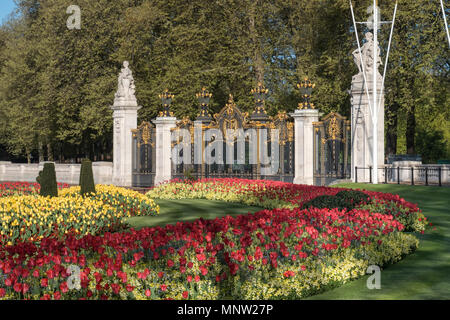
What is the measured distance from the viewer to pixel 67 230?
13.2m

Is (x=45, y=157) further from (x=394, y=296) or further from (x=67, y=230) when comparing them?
(x=394, y=296)

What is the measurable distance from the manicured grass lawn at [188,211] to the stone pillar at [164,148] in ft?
22.0

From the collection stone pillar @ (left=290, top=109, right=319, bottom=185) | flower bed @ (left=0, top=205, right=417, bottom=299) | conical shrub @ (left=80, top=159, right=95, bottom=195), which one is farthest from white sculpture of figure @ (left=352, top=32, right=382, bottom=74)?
flower bed @ (left=0, top=205, right=417, bottom=299)

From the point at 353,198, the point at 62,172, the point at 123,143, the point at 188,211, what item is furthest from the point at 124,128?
the point at 353,198

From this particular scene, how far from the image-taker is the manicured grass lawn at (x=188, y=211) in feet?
49.2

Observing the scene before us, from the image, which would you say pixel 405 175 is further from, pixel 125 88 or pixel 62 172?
pixel 62 172

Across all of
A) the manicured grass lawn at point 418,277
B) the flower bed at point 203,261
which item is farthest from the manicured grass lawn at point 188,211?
the manicured grass lawn at point 418,277

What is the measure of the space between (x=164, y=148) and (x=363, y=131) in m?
9.10

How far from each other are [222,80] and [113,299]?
31204 millimetres

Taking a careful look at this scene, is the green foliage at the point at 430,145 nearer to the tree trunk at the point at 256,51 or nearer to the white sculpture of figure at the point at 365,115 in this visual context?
the tree trunk at the point at 256,51

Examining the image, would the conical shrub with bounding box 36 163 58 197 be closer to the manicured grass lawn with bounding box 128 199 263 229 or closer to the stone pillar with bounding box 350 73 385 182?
the manicured grass lawn with bounding box 128 199 263 229

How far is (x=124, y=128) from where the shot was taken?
2808 cm

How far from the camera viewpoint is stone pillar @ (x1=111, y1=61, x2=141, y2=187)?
27.9 m

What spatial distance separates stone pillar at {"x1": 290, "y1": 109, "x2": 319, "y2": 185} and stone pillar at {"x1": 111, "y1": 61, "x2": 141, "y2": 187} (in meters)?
8.33
